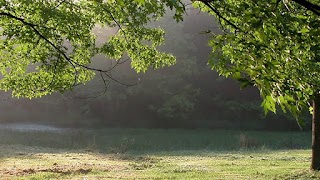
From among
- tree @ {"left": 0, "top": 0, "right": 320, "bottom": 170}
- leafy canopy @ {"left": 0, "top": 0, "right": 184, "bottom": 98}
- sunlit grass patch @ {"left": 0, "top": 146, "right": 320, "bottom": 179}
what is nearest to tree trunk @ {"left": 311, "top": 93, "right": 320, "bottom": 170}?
tree @ {"left": 0, "top": 0, "right": 320, "bottom": 170}

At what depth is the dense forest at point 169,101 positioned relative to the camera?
42.6 metres

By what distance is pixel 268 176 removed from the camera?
11992 mm

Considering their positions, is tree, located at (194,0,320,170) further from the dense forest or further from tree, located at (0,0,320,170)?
the dense forest

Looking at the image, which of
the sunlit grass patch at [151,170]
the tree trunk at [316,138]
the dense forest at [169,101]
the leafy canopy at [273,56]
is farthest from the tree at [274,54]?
the dense forest at [169,101]

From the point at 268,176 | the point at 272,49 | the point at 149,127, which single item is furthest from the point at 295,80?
the point at 149,127

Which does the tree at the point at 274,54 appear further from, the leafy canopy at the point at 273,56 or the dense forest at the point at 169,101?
the dense forest at the point at 169,101

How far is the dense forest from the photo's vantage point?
140 ft

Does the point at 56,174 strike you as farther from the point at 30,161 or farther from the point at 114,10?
the point at 114,10

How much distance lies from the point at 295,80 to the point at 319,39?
0.46 m

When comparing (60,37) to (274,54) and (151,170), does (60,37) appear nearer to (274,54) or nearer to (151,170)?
(151,170)

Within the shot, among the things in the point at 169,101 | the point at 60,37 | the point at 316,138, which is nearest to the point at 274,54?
the point at 60,37

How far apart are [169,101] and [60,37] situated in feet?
108

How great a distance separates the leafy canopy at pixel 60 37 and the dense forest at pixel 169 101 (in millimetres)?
29785

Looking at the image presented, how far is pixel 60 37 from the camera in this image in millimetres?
9648
